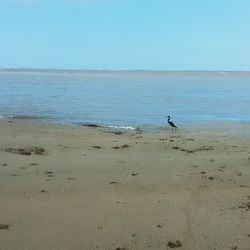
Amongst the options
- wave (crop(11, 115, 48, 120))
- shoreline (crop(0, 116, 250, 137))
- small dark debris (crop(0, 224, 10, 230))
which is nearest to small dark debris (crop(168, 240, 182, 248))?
small dark debris (crop(0, 224, 10, 230))

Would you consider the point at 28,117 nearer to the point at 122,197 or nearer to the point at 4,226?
the point at 122,197

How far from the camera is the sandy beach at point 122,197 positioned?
21.3 ft

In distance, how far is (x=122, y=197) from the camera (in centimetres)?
833

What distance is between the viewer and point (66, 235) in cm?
654

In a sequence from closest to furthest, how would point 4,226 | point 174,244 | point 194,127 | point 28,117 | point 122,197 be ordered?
point 174,244
point 4,226
point 122,197
point 194,127
point 28,117

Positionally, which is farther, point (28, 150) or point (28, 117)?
point (28, 117)

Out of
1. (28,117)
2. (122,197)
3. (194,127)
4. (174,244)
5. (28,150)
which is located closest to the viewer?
(174,244)

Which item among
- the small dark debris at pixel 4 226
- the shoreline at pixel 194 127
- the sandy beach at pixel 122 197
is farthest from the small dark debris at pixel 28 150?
the shoreline at pixel 194 127

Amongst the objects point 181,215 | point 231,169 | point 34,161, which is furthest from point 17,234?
point 231,169

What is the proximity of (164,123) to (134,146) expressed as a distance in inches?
393

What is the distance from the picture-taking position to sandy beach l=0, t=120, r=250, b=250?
21.3 ft

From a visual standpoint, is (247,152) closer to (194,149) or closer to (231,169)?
(194,149)

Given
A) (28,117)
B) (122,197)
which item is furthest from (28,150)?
(28,117)

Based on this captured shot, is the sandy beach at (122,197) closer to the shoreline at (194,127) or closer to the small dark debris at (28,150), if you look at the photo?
the small dark debris at (28,150)
